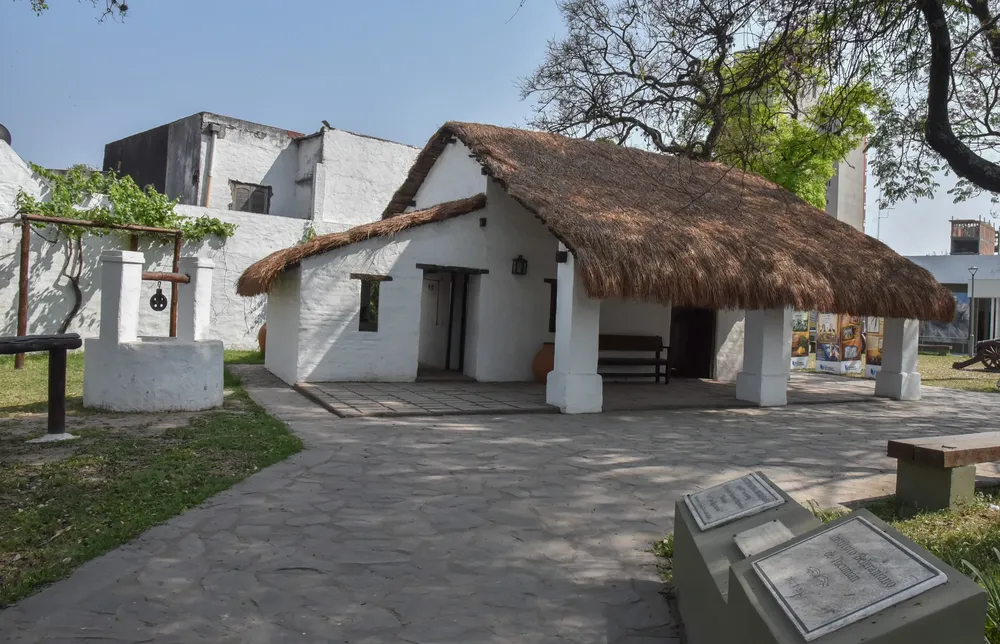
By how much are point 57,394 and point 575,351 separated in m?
5.96

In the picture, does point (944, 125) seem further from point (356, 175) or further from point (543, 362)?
point (356, 175)

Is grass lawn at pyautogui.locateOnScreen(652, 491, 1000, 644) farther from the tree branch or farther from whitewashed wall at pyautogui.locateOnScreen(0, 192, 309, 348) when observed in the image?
whitewashed wall at pyautogui.locateOnScreen(0, 192, 309, 348)

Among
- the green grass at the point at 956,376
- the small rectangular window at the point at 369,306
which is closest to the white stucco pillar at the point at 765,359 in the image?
the small rectangular window at the point at 369,306

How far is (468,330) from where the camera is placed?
508 inches

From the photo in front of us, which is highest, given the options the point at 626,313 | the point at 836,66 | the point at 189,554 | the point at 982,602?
the point at 836,66

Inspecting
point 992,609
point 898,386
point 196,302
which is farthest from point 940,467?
point 898,386

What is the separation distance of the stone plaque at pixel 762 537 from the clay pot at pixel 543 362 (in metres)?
9.61

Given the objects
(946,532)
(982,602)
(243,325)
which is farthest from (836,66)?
(243,325)

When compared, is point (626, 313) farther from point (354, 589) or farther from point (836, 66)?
point (354, 589)

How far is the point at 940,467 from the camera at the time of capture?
488 centimetres

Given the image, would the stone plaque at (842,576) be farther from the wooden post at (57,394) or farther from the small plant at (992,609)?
the wooden post at (57,394)

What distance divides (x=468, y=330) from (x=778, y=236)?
5501 millimetres

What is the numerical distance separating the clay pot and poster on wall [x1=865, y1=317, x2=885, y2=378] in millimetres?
9297

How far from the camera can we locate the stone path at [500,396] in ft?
30.0
